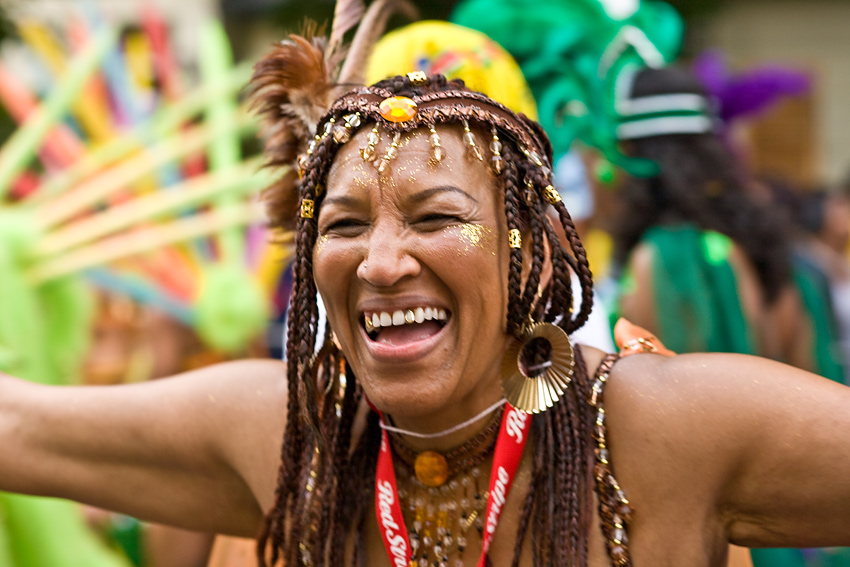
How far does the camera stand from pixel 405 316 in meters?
1.81

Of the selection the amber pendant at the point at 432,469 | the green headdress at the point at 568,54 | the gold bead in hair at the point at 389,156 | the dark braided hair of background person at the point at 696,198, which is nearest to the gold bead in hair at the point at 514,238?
the gold bead in hair at the point at 389,156

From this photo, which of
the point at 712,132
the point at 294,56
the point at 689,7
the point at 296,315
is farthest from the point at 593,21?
the point at 689,7

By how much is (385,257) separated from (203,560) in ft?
7.26

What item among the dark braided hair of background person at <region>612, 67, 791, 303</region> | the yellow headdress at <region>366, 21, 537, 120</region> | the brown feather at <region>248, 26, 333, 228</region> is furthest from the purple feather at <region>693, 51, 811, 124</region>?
the brown feather at <region>248, 26, 333, 228</region>

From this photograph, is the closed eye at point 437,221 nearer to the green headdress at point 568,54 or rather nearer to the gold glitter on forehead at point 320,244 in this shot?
the gold glitter on forehead at point 320,244

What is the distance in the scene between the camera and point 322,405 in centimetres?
210

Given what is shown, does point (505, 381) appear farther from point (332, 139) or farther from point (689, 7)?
point (689, 7)

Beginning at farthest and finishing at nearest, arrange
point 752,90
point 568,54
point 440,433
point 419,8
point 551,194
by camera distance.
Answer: point 419,8 → point 752,90 → point 568,54 → point 440,433 → point 551,194

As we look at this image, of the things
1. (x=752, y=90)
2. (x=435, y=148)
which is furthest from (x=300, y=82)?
(x=752, y=90)

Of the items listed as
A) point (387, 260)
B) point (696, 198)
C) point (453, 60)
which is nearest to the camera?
point (387, 260)

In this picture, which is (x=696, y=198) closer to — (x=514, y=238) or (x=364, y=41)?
(x=364, y=41)

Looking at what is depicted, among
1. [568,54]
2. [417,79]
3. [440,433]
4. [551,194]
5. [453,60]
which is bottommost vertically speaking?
[440,433]

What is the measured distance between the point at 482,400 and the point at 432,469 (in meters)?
0.18

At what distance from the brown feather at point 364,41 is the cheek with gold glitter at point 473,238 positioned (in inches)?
23.6
